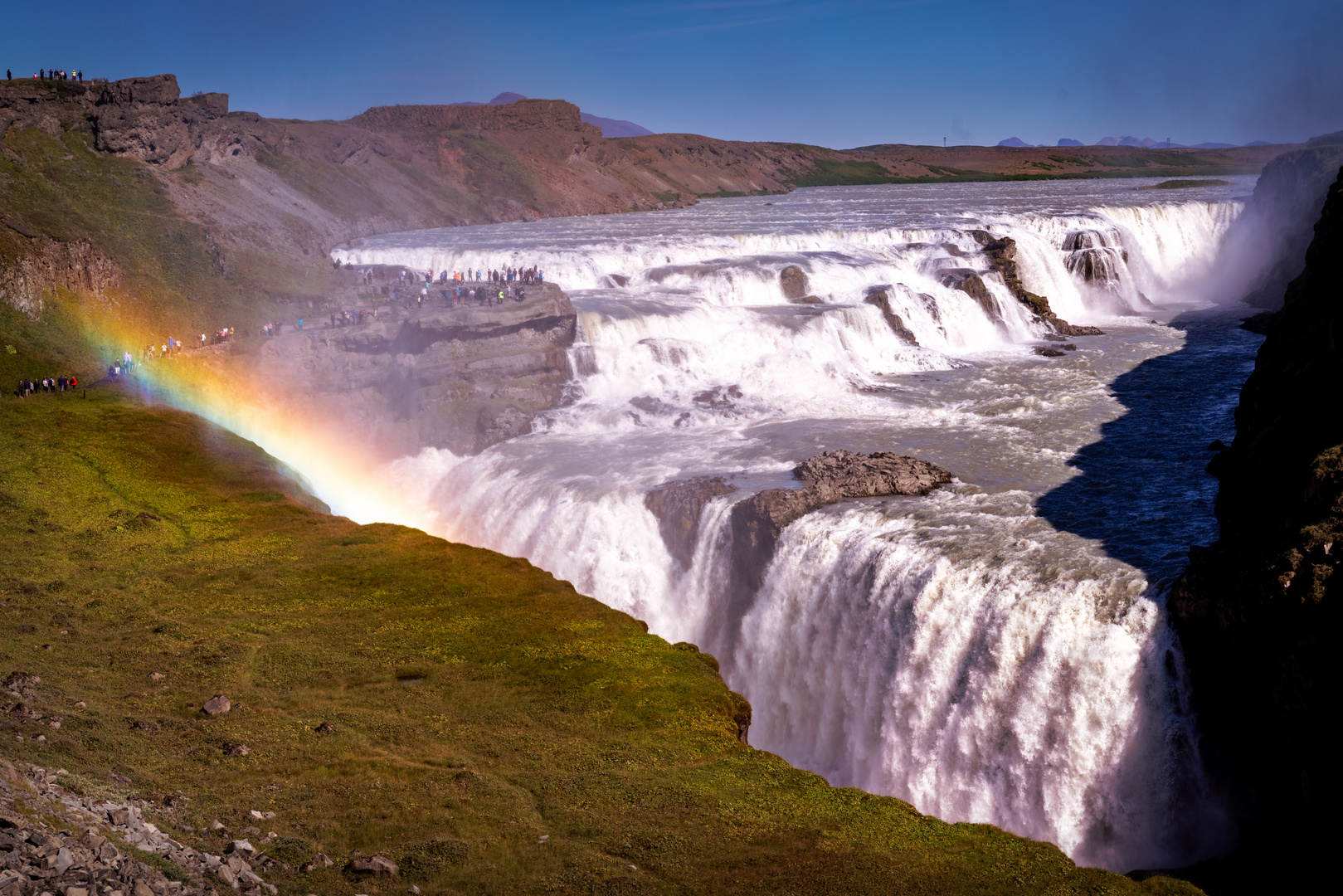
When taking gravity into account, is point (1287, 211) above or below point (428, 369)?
above

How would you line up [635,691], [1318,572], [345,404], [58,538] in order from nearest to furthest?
[1318,572]
[635,691]
[58,538]
[345,404]

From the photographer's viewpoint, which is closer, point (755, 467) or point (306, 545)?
point (306, 545)

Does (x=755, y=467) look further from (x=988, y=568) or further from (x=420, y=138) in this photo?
(x=420, y=138)

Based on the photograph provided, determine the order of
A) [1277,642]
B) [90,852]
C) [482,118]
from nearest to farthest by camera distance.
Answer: [90,852]
[1277,642]
[482,118]

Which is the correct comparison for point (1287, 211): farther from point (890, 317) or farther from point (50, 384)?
point (50, 384)

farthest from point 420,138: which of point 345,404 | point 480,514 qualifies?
point 480,514

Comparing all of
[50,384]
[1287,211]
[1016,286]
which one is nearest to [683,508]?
[50,384]
